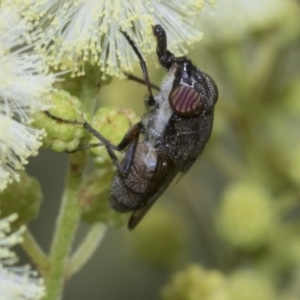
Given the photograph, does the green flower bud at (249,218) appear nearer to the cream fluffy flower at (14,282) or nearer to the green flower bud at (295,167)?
the green flower bud at (295,167)

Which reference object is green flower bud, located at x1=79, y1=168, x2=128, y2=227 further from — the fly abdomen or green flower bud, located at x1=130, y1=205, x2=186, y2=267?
green flower bud, located at x1=130, y1=205, x2=186, y2=267

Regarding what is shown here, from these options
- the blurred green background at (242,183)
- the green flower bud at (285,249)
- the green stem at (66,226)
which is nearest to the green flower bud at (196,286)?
the blurred green background at (242,183)

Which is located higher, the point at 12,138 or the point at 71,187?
the point at 12,138

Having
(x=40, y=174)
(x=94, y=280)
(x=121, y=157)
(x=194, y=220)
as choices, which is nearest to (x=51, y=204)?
(x=40, y=174)

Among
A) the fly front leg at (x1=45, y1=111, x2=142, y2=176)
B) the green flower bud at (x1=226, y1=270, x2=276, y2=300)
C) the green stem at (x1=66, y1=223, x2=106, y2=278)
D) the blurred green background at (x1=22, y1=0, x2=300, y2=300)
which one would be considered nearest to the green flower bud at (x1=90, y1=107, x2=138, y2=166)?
the fly front leg at (x1=45, y1=111, x2=142, y2=176)

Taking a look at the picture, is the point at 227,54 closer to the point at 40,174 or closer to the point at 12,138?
the point at 12,138

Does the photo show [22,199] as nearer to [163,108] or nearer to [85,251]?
[85,251]
